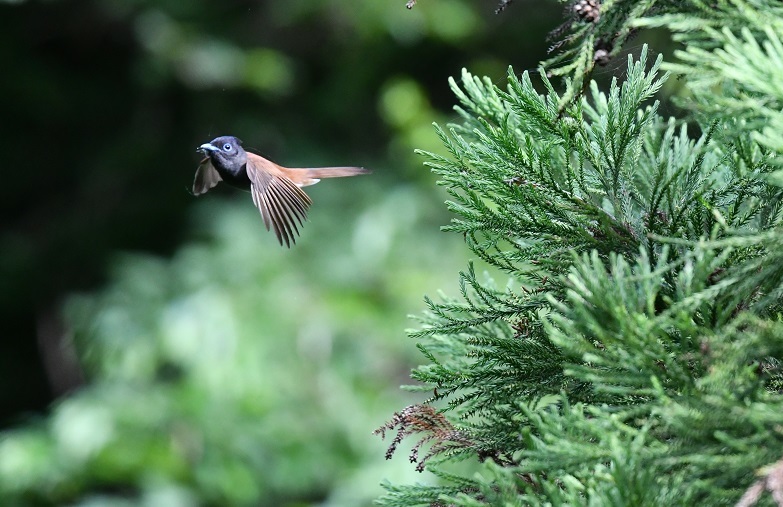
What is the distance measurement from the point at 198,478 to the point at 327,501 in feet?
1.72

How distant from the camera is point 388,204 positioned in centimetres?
366

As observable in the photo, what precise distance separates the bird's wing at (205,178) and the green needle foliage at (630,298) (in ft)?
2.57

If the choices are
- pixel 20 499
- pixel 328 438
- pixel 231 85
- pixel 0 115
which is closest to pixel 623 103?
pixel 328 438

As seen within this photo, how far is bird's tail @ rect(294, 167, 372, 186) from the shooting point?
1.53 metres

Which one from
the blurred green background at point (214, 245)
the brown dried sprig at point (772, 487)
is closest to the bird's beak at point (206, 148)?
the brown dried sprig at point (772, 487)

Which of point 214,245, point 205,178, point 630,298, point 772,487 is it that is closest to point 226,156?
point 205,178

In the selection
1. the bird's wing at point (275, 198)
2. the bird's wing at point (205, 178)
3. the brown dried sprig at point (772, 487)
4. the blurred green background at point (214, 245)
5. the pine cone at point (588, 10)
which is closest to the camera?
the brown dried sprig at point (772, 487)

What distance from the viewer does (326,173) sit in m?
1.58

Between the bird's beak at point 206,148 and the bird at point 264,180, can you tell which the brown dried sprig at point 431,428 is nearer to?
the bird at point 264,180

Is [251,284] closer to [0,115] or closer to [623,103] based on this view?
[0,115]

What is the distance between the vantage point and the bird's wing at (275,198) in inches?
48.8

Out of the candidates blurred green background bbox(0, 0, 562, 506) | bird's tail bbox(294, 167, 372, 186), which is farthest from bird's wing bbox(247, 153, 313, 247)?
blurred green background bbox(0, 0, 562, 506)

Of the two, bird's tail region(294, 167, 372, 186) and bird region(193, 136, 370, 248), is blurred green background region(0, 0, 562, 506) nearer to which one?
bird's tail region(294, 167, 372, 186)

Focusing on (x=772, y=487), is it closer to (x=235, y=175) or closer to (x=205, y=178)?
(x=235, y=175)
